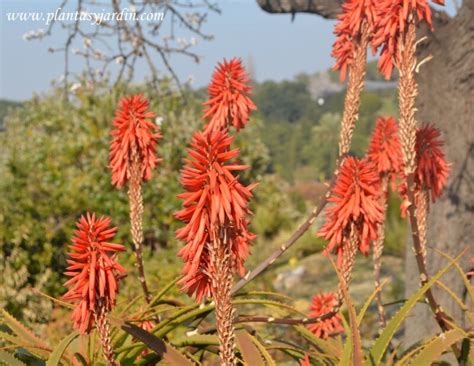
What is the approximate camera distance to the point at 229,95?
3025 millimetres

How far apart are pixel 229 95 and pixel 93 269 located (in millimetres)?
1199

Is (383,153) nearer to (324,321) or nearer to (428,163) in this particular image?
(428,163)

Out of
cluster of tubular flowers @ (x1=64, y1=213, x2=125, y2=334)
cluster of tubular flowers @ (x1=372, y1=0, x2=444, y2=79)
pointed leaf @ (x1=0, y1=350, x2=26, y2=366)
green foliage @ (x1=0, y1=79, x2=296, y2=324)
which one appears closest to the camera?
cluster of tubular flowers @ (x1=64, y1=213, x2=125, y2=334)

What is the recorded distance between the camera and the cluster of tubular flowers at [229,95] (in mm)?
3012

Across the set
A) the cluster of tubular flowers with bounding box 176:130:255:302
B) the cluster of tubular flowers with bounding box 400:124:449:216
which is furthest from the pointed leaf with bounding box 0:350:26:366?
the cluster of tubular flowers with bounding box 400:124:449:216

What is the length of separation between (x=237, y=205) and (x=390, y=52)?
40.9 inches

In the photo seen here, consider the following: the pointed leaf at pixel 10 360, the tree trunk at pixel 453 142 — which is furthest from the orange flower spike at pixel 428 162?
the tree trunk at pixel 453 142

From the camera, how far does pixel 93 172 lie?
9719 mm

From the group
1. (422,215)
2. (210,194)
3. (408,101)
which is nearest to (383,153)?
(422,215)

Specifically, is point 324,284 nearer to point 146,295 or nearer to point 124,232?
point 124,232

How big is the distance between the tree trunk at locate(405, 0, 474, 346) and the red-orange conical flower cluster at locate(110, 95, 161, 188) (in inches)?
108

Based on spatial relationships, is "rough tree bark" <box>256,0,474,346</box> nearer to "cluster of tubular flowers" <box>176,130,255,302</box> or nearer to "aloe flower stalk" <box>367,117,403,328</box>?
"aloe flower stalk" <box>367,117,403,328</box>

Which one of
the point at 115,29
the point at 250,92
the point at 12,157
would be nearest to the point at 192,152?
the point at 250,92

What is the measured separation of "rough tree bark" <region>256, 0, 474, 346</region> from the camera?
5109 mm
